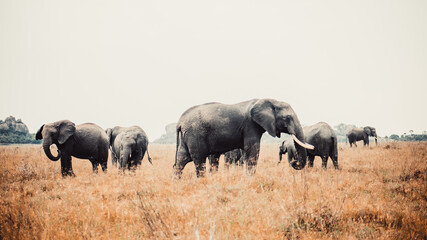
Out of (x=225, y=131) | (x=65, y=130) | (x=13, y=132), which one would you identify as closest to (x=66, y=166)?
(x=65, y=130)

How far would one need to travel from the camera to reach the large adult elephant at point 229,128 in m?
7.52

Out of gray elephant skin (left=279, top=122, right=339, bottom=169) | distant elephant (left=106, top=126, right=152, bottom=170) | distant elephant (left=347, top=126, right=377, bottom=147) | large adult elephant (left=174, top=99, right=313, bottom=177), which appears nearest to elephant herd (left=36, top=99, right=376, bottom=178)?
large adult elephant (left=174, top=99, right=313, bottom=177)

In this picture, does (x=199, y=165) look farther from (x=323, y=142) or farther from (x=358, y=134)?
(x=358, y=134)

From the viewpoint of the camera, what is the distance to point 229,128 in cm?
758

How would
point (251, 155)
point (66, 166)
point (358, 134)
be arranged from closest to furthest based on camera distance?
point (251, 155) → point (66, 166) → point (358, 134)

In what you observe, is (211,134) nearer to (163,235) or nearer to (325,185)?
(325,185)

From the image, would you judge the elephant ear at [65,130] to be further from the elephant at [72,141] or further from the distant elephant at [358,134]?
the distant elephant at [358,134]

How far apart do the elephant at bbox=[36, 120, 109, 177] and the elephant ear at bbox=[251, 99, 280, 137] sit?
7.26 m

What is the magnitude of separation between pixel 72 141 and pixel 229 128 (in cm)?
673

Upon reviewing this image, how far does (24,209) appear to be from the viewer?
13.2ft

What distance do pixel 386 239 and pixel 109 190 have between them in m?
5.58

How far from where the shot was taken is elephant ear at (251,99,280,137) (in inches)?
293

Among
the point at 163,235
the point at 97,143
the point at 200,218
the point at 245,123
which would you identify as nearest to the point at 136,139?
the point at 97,143

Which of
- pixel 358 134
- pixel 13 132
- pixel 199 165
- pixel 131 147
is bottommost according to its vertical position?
pixel 13 132
